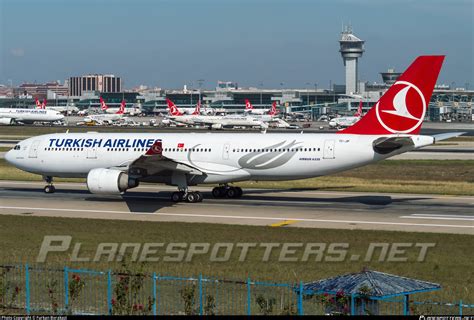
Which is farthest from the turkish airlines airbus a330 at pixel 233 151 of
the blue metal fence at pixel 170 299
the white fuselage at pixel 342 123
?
the white fuselage at pixel 342 123

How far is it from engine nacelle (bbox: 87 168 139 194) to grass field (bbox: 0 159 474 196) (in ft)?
47.5

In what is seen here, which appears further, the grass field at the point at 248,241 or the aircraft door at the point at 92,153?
the aircraft door at the point at 92,153

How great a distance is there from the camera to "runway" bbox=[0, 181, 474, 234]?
136ft

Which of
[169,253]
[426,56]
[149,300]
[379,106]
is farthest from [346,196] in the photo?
[149,300]

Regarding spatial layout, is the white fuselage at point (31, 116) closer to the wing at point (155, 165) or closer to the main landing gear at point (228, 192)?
the main landing gear at point (228, 192)

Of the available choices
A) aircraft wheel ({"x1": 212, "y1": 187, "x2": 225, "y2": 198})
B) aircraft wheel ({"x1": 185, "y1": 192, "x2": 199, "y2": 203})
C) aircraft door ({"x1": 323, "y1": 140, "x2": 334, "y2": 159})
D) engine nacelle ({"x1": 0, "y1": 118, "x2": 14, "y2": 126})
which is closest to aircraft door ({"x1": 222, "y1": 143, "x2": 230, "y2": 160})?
aircraft wheel ({"x1": 185, "y1": 192, "x2": 199, "y2": 203})

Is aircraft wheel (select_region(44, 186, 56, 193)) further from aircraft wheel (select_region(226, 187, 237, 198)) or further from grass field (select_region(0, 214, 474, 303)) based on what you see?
aircraft wheel (select_region(226, 187, 237, 198))

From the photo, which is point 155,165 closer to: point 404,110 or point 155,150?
point 155,150

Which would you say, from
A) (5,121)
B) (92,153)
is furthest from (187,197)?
(5,121)

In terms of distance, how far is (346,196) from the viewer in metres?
53.4

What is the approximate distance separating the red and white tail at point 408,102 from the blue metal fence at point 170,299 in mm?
23151

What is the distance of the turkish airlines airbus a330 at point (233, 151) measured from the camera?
1817 inches

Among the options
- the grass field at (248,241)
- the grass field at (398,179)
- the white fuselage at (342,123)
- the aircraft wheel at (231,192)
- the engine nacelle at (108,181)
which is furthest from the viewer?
the white fuselage at (342,123)

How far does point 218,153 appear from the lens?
164 feet
